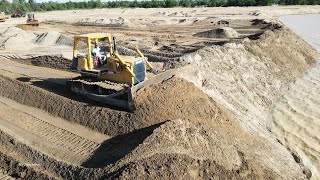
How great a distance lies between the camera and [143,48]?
25.5m

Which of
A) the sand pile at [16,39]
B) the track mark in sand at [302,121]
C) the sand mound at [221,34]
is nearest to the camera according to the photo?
the track mark in sand at [302,121]

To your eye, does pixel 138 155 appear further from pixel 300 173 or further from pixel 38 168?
pixel 300 173

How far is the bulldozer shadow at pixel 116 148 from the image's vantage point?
1016 centimetres

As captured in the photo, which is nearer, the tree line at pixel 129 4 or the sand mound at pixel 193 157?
the sand mound at pixel 193 157

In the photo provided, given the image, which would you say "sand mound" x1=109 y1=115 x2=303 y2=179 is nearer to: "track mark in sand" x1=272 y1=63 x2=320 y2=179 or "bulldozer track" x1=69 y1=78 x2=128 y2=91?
"track mark in sand" x1=272 y1=63 x2=320 y2=179

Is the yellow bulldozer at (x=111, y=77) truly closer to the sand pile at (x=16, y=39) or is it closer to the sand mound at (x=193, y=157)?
the sand mound at (x=193, y=157)

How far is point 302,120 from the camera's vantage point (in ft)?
51.7

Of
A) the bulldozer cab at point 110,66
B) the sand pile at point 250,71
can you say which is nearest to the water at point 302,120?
the sand pile at point 250,71

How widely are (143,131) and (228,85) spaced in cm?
743

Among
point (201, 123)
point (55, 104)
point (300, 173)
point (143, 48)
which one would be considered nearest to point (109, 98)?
point (55, 104)

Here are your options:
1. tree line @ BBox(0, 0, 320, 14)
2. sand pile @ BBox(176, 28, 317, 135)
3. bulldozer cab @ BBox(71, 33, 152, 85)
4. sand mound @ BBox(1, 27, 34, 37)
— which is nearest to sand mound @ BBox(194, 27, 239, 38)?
sand pile @ BBox(176, 28, 317, 135)

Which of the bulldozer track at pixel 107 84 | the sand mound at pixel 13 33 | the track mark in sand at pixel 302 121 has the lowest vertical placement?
the track mark in sand at pixel 302 121

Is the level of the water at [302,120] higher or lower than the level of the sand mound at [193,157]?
lower

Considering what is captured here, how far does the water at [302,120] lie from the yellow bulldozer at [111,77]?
5121 millimetres
